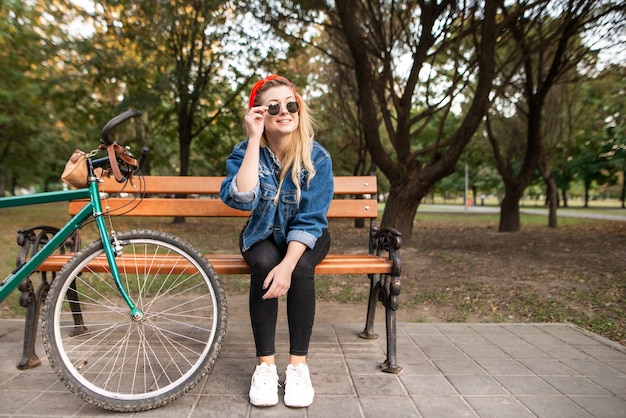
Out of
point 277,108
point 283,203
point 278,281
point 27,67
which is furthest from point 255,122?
point 27,67

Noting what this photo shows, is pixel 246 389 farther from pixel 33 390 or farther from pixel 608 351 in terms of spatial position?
pixel 608 351

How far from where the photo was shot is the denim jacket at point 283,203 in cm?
251

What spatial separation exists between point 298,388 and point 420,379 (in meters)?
0.75

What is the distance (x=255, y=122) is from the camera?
2.38 meters

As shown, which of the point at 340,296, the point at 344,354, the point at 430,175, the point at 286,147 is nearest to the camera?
the point at 286,147

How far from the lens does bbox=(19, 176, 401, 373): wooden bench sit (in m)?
2.73

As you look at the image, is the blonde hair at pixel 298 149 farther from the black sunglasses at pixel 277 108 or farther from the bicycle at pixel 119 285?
the bicycle at pixel 119 285

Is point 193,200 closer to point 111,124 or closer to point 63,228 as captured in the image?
point 63,228

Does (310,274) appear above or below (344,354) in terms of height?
above

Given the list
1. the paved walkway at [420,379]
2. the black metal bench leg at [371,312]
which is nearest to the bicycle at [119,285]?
the paved walkway at [420,379]

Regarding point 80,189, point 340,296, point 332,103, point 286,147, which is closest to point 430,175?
point 340,296

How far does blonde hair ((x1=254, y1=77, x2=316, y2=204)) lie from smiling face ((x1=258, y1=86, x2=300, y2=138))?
0.03m

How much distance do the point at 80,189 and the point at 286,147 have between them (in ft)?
3.69

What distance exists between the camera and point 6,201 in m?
2.41
